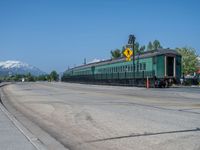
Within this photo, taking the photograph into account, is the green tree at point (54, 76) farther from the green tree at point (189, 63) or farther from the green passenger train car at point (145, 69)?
the green passenger train car at point (145, 69)

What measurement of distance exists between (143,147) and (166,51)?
123 ft

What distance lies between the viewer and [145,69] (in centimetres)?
4712

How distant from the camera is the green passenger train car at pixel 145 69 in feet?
147

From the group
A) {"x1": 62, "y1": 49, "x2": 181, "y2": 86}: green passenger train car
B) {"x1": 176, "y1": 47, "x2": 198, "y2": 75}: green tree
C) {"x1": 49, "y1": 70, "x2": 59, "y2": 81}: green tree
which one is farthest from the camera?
{"x1": 49, "y1": 70, "x2": 59, "y2": 81}: green tree

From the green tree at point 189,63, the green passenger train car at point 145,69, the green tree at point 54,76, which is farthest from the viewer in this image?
the green tree at point 54,76

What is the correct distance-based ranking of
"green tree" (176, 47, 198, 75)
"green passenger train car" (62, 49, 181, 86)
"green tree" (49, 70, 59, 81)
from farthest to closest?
"green tree" (49, 70, 59, 81), "green tree" (176, 47, 198, 75), "green passenger train car" (62, 49, 181, 86)

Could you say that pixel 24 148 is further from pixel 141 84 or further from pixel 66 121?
pixel 141 84

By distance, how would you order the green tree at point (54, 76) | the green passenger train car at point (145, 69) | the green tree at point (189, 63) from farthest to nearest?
the green tree at point (54, 76) → the green tree at point (189, 63) → the green passenger train car at point (145, 69)

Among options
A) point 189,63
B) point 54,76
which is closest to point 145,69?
point 189,63

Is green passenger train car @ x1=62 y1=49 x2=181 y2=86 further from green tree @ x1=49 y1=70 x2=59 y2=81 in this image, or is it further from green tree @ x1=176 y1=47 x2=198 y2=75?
green tree @ x1=49 y1=70 x2=59 y2=81

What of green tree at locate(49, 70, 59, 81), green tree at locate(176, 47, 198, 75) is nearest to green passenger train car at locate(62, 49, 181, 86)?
green tree at locate(176, 47, 198, 75)

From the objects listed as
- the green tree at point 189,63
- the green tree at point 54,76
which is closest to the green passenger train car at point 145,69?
the green tree at point 189,63

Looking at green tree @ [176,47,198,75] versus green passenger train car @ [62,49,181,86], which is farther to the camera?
green tree @ [176,47,198,75]

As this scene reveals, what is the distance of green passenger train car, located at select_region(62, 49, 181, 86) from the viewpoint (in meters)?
44.9
